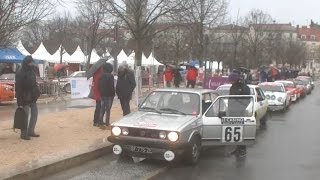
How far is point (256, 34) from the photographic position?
58.8 m

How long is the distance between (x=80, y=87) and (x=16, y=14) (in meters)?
10.6

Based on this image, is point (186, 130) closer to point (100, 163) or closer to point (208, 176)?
point (208, 176)

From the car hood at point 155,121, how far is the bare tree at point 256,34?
143ft

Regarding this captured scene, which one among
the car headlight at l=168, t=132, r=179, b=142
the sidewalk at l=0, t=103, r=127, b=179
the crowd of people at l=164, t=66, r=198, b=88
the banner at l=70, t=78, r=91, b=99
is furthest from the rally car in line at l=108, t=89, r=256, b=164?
the crowd of people at l=164, t=66, r=198, b=88

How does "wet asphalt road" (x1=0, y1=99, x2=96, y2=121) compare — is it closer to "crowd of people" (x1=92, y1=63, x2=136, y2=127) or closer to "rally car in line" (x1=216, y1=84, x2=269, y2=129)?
"crowd of people" (x1=92, y1=63, x2=136, y2=127)

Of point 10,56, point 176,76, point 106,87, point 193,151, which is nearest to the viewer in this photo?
point 193,151

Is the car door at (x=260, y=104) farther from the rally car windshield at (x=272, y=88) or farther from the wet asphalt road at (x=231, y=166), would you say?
the rally car windshield at (x=272, y=88)

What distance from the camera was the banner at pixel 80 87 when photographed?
2362 centimetres

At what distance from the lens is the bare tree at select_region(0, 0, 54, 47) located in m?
12.0

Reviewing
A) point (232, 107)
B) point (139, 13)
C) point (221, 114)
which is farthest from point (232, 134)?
point (139, 13)

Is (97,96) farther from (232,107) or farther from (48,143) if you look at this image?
(232,107)

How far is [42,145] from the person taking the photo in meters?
10.9

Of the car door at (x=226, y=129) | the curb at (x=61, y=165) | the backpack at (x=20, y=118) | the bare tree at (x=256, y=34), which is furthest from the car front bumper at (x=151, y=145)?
the bare tree at (x=256, y=34)

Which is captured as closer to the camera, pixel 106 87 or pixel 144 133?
pixel 144 133
